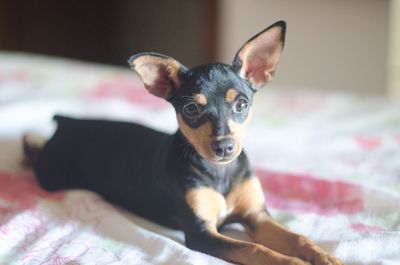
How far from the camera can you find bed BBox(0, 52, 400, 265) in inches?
45.0

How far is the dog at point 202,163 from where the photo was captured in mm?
1069

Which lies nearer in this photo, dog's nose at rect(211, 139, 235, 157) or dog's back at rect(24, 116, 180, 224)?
dog's nose at rect(211, 139, 235, 157)

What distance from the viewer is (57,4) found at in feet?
10.3

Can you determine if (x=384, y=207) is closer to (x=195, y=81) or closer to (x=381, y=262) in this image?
(x=381, y=262)

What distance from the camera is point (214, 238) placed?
1.11m

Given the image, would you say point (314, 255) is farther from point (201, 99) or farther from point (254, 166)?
point (254, 166)

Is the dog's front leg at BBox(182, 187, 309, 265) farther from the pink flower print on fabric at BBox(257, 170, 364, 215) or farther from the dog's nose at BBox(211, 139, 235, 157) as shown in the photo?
the pink flower print on fabric at BBox(257, 170, 364, 215)

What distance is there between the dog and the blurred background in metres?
1.63

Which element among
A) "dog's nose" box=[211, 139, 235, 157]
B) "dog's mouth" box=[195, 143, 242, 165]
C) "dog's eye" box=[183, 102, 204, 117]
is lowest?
"dog's mouth" box=[195, 143, 242, 165]

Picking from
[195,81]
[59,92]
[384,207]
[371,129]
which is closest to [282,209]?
[384,207]

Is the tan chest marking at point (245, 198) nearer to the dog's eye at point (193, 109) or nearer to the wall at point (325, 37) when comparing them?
the dog's eye at point (193, 109)

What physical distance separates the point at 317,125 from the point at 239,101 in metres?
0.92

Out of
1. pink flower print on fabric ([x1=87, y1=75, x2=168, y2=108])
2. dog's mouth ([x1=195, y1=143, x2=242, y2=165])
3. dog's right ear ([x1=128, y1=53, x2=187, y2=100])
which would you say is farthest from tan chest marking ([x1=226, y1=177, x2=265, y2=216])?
pink flower print on fabric ([x1=87, y1=75, x2=168, y2=108])

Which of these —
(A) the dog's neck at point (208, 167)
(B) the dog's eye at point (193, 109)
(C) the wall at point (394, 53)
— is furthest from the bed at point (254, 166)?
(C) the wall at point (394, 53)
